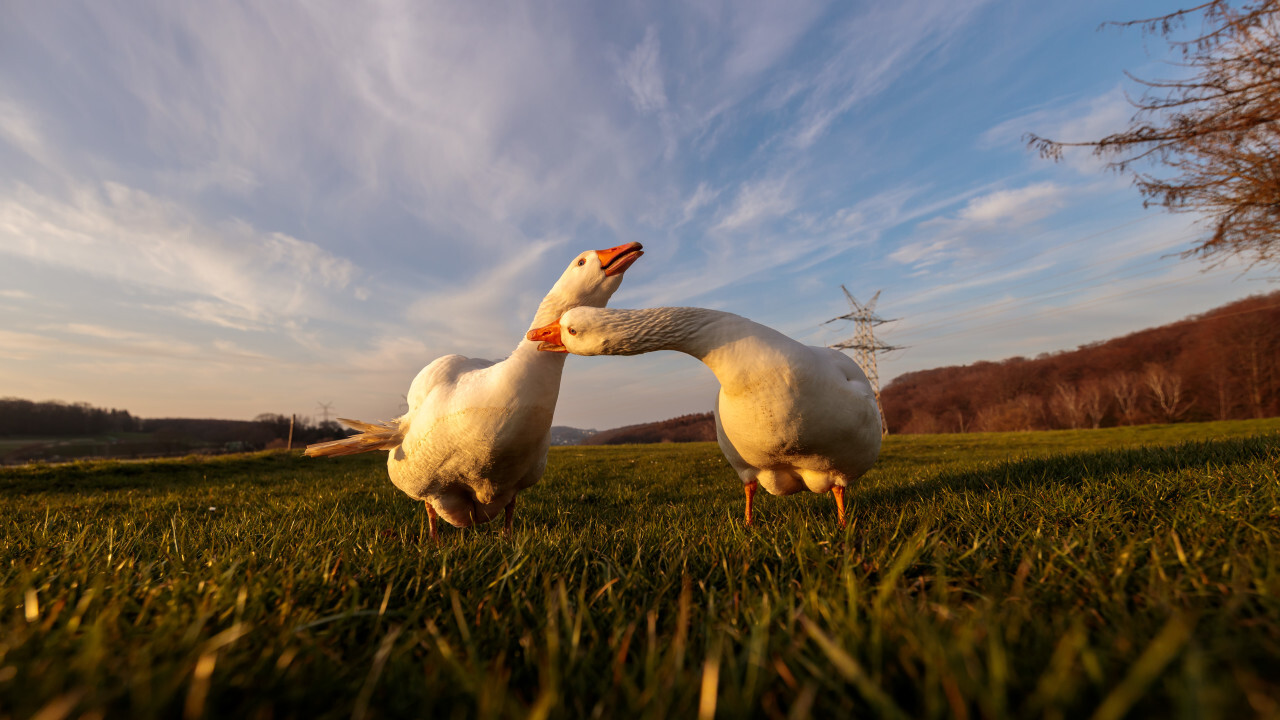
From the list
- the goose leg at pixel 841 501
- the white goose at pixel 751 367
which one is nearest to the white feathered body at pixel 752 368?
the white goose at pixel 751 367

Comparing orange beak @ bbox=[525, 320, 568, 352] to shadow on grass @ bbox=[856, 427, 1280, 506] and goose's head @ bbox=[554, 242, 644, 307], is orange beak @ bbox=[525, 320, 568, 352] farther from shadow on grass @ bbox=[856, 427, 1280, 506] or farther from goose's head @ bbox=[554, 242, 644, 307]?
shadow on grass @ bbox=[856, 427, 1280, 506]

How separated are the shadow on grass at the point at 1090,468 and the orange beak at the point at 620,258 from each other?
4.12 m

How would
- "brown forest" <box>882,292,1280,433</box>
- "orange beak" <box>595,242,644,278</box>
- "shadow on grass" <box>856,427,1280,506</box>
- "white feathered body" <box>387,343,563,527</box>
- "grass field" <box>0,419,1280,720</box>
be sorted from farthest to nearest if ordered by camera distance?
"brown forest" <box>882,292,1280,433</box>
"shadow on grass" <box>856,427,1280,506</box>
"orange beak" <box>595,242,644,278</box>
"white feathered body" <box>387,343,563,527</box>
"grass field" <box>0,419,1280,720</box>

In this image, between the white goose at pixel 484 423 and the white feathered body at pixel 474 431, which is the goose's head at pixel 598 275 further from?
the white feathered body at pixel 474 431

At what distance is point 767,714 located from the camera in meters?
1.18

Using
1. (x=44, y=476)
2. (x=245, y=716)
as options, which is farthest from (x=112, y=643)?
(x=44, y=476)

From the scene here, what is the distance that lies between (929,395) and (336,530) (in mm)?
87498

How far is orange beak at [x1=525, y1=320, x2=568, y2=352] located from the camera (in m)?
4.04

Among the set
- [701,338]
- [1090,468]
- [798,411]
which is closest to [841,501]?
[798,411]

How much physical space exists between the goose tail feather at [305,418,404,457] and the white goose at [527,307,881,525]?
196 centimetres

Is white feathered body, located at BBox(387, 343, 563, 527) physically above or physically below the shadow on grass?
above

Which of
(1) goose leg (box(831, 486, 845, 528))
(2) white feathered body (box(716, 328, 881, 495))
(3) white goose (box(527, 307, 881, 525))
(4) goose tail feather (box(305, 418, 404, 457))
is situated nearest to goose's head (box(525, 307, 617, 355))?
(3) white goose (box(527, 307, 881, 525))

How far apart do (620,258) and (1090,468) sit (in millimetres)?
6121

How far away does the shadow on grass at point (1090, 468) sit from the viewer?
5.08 m
